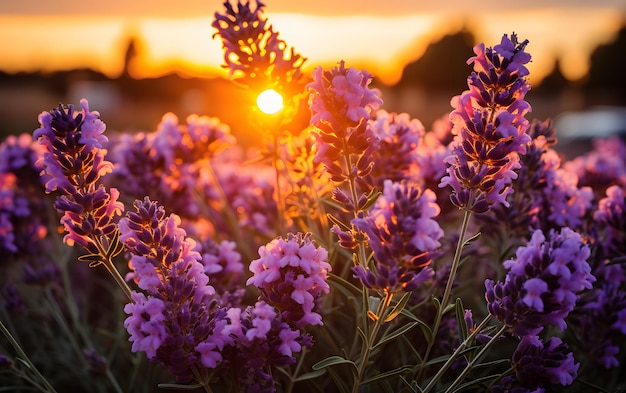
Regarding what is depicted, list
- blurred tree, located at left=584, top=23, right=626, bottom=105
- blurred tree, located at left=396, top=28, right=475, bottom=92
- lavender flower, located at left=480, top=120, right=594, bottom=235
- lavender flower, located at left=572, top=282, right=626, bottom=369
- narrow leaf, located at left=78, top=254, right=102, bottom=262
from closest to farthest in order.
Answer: narrow leaf, located at left=78, top=254, right=102, bottom=262
lavender flower, located at left=572, top=282, right=626, bottom=369
lavender flower, located at left=480, top=120, right=594, bottom=235
blurred tree, located at left=584, top=23, right=626, bottom=105
blurred tree, located at left=396, top=28, right=475, bottom=92

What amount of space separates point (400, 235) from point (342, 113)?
52cm

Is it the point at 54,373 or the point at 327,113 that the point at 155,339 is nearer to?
the point at 327,113

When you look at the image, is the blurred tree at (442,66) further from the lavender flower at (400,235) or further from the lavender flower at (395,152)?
the lavender flower at (400,235)

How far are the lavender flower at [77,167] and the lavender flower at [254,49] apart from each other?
682 mm

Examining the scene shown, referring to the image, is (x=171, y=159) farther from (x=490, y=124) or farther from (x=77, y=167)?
(x=490, y=124)

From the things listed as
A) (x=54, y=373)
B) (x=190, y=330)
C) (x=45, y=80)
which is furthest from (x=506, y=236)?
(x=45, y=80)

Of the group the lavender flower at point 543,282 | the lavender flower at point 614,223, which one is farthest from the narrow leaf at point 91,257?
the lavender flower at point 614,223

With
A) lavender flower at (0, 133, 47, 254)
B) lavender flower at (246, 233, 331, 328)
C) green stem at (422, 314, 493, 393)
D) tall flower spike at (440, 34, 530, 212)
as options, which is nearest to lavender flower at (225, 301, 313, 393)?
lavender flower at (246, 233, 331, 328)

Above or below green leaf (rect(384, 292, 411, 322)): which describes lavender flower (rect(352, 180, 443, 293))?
above

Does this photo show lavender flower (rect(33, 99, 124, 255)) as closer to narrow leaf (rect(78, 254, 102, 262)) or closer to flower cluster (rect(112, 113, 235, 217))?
narrow leaf (rect(78, 254, 102, 262))

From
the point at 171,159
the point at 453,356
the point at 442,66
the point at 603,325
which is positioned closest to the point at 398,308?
the point at 453,356

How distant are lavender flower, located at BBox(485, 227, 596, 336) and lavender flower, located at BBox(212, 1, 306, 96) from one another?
1215 mm

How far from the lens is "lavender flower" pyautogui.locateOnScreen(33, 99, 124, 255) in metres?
1.96

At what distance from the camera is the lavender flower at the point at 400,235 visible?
1627 millimetres
